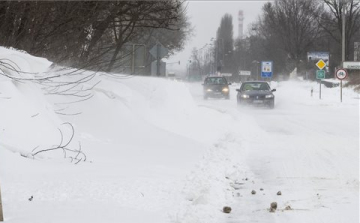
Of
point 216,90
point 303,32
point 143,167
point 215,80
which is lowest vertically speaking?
point 143,167

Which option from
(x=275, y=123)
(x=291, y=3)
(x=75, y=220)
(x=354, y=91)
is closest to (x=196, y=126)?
(x=275, y=123)

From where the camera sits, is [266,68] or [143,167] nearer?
[143,167]

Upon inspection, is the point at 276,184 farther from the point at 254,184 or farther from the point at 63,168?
the point at 63,168

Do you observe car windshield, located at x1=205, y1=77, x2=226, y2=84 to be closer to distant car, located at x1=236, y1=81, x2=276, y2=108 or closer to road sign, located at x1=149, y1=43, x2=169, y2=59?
distant car, located at x1=236, y1=81, x2=276, y2=108

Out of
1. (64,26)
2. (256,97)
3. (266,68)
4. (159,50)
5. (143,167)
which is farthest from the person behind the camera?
(266,68)

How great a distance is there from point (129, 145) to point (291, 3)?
65.1 meters

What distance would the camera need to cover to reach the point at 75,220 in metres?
4.92

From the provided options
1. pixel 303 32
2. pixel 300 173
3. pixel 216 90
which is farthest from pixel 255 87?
pixel 303 32

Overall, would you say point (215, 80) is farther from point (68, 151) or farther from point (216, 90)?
point (68, 151)

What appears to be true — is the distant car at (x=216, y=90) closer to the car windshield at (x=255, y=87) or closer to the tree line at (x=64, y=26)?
the car windshield at (x=255, y=87)

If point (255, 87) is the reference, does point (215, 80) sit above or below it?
above

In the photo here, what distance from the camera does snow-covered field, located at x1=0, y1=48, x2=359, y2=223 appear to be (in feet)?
18.6

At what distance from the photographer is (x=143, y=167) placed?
788 centimetres

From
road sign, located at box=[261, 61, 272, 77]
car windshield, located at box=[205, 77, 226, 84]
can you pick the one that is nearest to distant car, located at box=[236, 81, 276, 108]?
car windshield, located at box=[205, 77, 226, 84]
